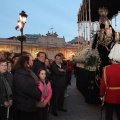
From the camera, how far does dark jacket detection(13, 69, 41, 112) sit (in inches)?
209

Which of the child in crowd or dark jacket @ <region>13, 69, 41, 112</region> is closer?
dark jacket @ <region>13, 69, 41, 112</region>

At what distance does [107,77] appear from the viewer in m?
6.08

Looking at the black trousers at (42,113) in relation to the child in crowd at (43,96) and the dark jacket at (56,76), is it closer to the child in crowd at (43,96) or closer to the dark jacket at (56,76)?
the child in crowd at (43,96)

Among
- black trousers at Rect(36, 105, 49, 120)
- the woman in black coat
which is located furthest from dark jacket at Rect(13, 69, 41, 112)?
black trousers at Rect(36, 105, 49, 120)

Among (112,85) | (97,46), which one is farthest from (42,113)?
(97,46)

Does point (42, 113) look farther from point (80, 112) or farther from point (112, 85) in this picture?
point (80, 112)

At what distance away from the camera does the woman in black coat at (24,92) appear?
5316mm

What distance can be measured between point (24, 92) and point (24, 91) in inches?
0.9

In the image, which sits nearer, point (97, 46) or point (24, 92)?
point (24, 92)

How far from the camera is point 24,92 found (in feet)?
17.5

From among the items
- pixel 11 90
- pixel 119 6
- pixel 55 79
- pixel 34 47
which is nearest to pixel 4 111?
pixel 11 90

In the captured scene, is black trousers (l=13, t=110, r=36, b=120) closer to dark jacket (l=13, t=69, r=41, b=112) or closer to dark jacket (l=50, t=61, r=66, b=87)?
dark jacket (l=13, t=69, r=41, b=112)

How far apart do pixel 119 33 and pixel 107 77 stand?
5896 millimetres

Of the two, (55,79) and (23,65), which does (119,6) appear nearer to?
(55,79)
